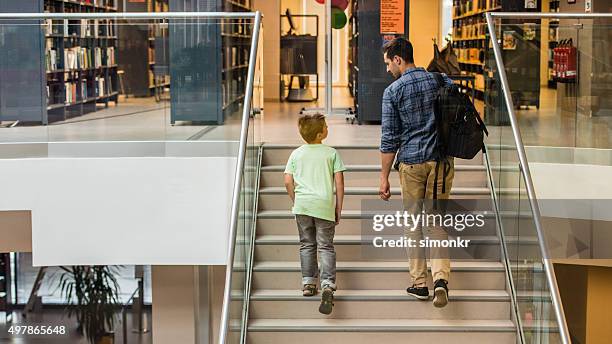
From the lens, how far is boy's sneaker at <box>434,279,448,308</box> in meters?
6.11

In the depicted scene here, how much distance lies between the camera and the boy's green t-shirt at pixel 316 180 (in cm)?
609

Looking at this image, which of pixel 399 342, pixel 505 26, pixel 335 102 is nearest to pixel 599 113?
pixel 505 26

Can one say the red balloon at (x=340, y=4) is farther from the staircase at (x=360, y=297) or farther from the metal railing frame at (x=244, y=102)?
the staircase at (x=360, y=297)

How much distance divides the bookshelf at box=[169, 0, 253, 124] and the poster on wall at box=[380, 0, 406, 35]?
2843mm

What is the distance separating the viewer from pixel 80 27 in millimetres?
7699

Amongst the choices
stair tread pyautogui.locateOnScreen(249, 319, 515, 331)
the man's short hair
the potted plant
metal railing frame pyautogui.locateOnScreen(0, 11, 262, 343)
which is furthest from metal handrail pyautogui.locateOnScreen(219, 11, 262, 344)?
the potted plant

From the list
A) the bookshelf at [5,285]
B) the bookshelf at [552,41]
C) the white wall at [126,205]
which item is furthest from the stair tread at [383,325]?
the bookshelf at [5,285]

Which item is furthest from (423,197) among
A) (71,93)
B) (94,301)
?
(94,301)

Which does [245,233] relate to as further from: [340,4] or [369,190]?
[340,4]

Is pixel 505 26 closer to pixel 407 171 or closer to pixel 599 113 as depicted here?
pixel 599 113

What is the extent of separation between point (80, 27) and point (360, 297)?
3102 mm

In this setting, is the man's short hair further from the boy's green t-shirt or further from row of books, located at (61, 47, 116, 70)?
row of books, located at (61, 47, 116, 70)

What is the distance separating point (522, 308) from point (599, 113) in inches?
Answer: 65.4

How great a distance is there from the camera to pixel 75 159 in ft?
24.7
